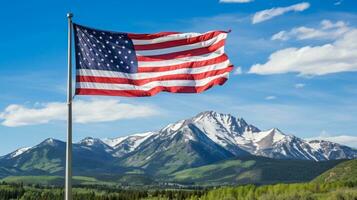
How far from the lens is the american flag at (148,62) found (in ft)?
88.0

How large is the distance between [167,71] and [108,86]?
3.31 m

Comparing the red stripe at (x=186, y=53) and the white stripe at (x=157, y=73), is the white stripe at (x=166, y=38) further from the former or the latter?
the white stripe at (x=157, y=73)

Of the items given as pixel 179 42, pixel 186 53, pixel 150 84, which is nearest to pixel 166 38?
pixel 179 42

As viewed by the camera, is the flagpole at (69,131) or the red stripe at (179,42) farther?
the red stripe at (179,42)

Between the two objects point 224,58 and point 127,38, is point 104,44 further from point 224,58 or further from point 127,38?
Result: point 224,58

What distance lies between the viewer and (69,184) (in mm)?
23938

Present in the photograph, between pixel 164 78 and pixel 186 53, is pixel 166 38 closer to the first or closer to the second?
pixel 186 53

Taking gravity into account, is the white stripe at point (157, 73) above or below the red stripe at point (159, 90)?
above

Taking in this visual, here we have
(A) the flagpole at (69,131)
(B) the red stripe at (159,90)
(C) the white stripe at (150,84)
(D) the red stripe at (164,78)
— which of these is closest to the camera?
(A) the flagpole at (69,131)

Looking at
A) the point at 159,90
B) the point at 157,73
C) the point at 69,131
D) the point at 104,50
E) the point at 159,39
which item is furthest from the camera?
the point at 159,39

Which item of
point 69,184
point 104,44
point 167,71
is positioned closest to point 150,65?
point 167,71

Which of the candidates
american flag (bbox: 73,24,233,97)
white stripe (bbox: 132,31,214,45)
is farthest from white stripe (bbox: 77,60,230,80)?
white stripe (bbox: 132,31,214,45)

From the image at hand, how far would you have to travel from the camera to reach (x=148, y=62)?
28.7 meters

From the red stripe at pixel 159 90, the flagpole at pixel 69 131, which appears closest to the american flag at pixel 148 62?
the red stripe at pixel 159 90
